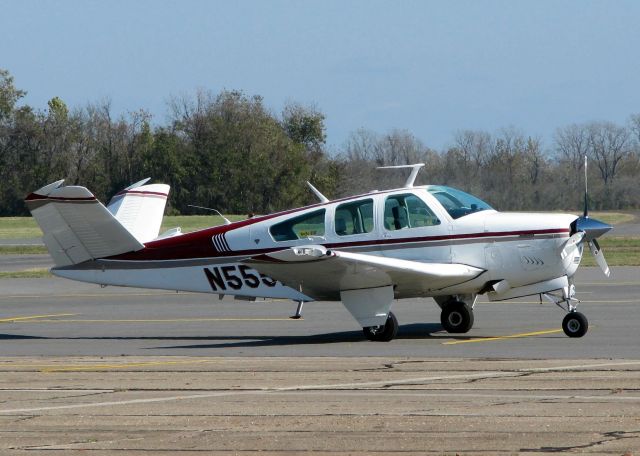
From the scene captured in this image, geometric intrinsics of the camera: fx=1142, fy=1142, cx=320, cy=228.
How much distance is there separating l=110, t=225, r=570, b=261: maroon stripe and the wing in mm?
429

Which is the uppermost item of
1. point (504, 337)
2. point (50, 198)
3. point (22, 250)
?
point (50, 198)

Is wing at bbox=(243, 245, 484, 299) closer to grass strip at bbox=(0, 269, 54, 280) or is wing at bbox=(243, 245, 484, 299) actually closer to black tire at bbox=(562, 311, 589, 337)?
black tire at bbox=(562, 311, 589, 337)

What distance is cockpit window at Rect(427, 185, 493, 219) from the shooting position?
53.5 ft

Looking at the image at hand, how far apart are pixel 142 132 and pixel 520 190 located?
107 feet

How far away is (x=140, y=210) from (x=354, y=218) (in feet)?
13.2

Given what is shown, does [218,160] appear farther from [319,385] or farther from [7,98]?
[319,385]

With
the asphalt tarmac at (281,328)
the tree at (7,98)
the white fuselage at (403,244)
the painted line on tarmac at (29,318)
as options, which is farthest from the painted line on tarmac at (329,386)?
the tree at (7,98)

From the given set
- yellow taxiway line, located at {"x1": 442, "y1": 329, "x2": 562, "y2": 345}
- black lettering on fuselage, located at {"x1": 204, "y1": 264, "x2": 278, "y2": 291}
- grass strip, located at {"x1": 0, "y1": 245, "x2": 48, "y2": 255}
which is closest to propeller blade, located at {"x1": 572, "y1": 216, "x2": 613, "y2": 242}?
yellow taxiway line, located at {"x1": 442, "y1": 329, "x2": 562, "y2": 345}

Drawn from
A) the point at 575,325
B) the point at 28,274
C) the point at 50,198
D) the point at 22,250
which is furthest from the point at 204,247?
the point at 22,250

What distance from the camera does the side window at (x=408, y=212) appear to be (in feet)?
53.3

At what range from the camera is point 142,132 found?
82938 millimetres

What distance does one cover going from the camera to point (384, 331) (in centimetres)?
1580

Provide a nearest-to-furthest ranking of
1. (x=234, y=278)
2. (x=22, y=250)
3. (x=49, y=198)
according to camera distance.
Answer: (x=49, y=198)
(x=234, y=278)
(x=22, y=250)

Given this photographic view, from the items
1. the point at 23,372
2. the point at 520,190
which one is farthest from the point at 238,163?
the point at 23,372
